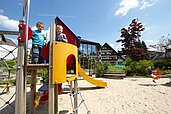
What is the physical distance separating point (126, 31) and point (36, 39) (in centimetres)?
2458

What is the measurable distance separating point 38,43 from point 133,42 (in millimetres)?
23697

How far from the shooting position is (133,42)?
26.0 m

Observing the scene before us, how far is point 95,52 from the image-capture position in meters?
35.9

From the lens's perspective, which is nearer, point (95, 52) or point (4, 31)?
point (4, 31)

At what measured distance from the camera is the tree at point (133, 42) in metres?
24.8

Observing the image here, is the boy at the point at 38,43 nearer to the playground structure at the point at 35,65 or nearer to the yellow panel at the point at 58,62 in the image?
the playground structure at the point at 35,65

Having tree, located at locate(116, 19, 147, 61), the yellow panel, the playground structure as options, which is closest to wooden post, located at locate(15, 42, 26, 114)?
the playground structure

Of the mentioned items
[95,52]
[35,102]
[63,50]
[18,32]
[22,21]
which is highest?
[95,52]

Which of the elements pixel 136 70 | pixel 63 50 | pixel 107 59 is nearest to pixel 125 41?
pixel 136 70

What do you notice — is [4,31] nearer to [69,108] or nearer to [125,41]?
[69,108]

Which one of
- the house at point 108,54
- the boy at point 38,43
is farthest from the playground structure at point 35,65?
the house at point 108,54

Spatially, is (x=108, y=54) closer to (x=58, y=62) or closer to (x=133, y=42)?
(x=133, y=42)

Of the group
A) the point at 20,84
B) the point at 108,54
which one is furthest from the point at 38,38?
the point at 108,54

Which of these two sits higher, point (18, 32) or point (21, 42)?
point (18, 32)
